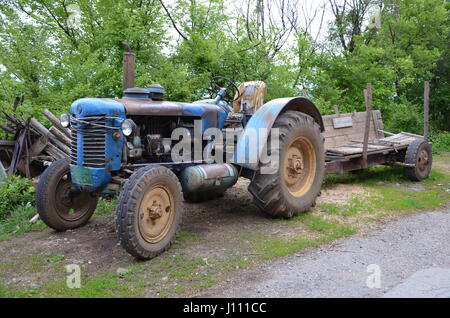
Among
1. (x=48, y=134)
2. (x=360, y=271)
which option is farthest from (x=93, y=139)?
(x=48, y=134)

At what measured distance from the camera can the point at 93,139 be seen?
387 centimetres

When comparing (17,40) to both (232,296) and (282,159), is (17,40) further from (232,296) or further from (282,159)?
(232,296)

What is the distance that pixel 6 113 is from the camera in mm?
6520

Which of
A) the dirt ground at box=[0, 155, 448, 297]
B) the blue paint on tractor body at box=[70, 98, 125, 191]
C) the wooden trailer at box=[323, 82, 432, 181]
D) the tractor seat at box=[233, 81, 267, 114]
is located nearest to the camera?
the dirt ground at box=[0, 155, 448, 297]

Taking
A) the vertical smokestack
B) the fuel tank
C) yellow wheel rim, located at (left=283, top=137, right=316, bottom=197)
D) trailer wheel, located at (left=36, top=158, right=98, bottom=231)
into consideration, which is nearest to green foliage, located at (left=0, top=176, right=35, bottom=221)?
trailer wheel, located at (left=36, top=158, right=98, bottom=231)

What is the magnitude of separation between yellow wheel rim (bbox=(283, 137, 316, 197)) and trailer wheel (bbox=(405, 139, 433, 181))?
9.18ft

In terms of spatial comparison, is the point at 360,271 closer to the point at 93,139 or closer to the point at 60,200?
the point at 93,139

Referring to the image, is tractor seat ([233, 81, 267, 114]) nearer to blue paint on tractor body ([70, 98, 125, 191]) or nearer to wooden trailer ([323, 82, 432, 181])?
wooden trailer ([323, 82, 432, 181])

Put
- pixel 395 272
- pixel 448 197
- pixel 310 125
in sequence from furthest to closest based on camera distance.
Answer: pixel 448 197
pixel 310 125
pixel 395 272

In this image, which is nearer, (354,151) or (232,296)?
(232,296)

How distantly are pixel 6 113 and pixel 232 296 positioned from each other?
17.9 feet

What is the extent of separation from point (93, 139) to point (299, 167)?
264cm

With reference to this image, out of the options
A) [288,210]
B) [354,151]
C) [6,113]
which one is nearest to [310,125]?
[288,210]

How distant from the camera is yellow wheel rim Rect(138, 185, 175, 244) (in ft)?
11.8
